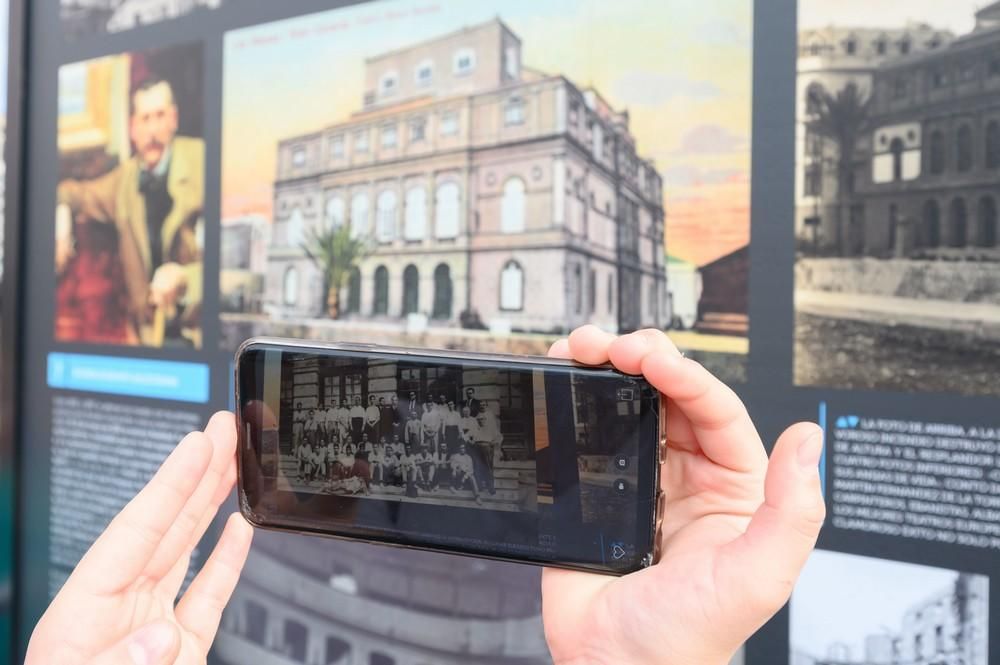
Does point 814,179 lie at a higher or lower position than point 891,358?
higher

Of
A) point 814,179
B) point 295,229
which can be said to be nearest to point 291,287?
point 295,229

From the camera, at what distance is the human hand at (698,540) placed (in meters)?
0.42

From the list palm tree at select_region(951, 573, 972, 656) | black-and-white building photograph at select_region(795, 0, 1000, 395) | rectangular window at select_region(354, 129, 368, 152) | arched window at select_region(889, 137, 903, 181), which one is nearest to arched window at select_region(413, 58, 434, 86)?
rectangular window at select_region(354, 129, 368, 152)

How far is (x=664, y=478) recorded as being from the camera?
542mm

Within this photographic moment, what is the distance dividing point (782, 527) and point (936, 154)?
44cm

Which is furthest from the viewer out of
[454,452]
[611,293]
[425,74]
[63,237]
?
[63,237]

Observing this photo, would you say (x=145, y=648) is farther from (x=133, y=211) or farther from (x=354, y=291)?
(x=133, y=211)

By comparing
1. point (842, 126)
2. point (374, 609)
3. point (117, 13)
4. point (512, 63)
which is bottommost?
point (374, 609)

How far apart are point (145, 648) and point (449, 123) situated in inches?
27.0

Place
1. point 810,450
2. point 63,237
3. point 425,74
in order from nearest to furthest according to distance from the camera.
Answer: point 810,450
point 425,74
point 63,237

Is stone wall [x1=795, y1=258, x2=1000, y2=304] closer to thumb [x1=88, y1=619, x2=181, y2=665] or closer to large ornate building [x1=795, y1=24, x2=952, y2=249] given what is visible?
large ornate building [x1=795, y1=24, x2=952, y2=249]

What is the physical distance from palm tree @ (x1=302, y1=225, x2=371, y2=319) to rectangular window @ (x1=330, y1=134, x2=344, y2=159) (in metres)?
0.10

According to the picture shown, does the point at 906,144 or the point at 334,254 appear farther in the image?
the point at 334,254

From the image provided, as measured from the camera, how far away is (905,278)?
0.66m
